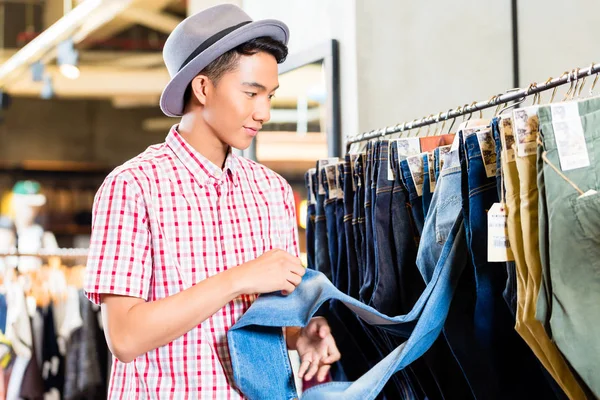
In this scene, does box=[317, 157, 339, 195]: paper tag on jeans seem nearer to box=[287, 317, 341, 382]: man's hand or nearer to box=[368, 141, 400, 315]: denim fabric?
box=[368, 141, 400, 315]: denim fabric

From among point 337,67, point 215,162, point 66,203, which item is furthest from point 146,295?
point 66,203

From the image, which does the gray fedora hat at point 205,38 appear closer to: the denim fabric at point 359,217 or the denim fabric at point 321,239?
the denim fabric at point 359,217

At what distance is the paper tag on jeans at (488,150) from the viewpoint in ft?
4.81

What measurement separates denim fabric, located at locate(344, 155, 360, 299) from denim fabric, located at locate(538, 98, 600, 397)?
0.89 metres

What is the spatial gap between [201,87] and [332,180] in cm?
70

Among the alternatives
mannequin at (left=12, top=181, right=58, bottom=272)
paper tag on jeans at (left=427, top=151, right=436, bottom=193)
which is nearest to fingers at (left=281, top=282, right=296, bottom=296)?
paper tag on jeans at (left=427, top=151, right=436, bottom=193)

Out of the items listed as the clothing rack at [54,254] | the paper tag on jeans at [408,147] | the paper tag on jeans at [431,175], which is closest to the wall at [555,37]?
the paper tag on jeans at [408,147]

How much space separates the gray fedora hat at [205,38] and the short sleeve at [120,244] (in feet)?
0.86

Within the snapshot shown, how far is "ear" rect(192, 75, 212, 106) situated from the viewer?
1632mm

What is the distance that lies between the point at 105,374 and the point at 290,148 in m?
1.75

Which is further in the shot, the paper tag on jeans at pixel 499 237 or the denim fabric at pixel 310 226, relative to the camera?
the denim fabric at pixel 310 226

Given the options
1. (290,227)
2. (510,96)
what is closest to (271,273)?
(290,227)

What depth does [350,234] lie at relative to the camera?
2.10m

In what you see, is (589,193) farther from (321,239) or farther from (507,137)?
(321,239)
